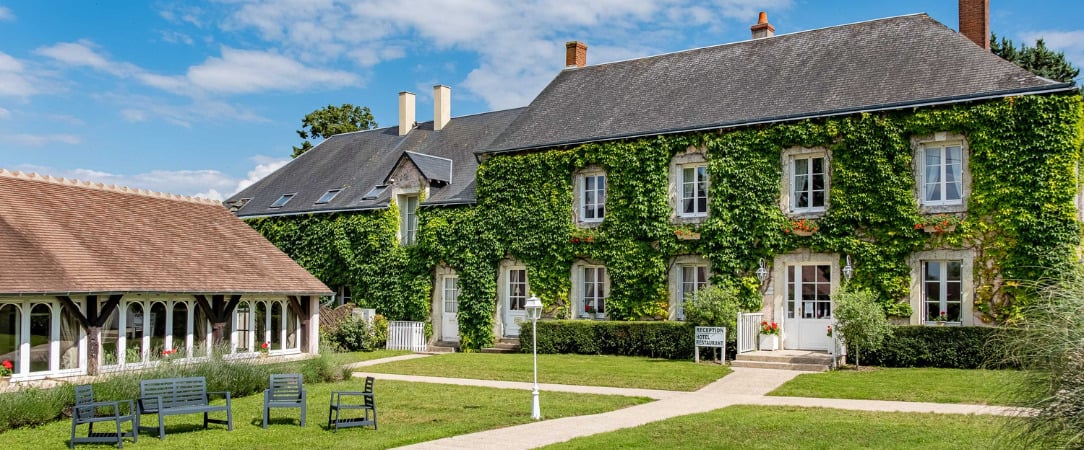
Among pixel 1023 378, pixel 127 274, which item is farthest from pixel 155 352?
pixel 1023 378

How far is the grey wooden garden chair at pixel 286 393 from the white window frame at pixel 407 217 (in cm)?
1524

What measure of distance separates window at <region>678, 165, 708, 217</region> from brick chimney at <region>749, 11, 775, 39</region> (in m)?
5.56

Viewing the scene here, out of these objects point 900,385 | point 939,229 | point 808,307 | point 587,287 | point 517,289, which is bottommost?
point 900,385

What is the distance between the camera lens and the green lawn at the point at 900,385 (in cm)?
1560

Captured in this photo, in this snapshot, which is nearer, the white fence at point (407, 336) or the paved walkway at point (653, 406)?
the paved walkway at point (653, 406)

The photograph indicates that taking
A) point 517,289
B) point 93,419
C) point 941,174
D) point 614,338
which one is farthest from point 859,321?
point 93,419

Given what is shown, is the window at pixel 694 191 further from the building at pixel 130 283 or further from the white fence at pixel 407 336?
the building at pixel 130 283

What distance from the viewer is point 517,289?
89.2ft

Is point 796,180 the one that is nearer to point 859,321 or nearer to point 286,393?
point 859,321

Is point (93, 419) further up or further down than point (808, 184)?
further down

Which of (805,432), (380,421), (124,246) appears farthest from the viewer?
(124,246)

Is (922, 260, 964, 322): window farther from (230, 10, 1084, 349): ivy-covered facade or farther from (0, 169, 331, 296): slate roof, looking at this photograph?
(0, 169, 331, 296): slate roof

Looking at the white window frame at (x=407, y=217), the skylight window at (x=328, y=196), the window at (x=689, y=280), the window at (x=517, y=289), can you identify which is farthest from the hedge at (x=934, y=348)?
the skylight window at (x=328, y=196)

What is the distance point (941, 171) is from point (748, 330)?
5.48 metres
